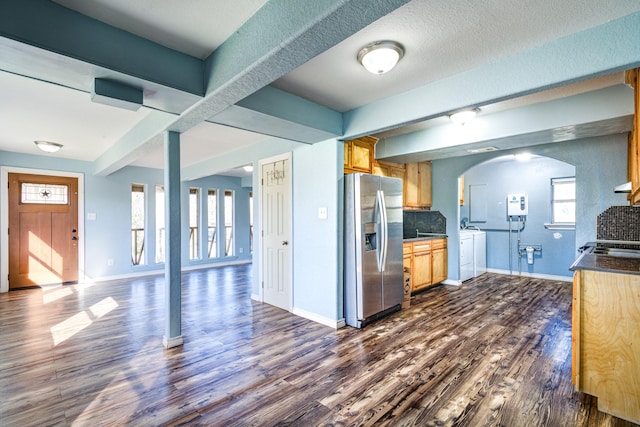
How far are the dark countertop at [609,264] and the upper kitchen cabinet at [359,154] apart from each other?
7.46 ft

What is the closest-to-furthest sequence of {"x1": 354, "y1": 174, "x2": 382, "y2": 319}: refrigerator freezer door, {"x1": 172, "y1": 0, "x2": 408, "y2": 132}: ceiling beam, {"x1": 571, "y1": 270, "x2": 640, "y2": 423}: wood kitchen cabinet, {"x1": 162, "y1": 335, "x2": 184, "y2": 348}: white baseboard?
{"x1": 172, "y1": 0, "x2": 408, "y2": 132}: ceiling beam
{"x1": 571, "y1": 270, "x2": 640, "y2": 423}: wood kitchen cabinet
{"x1": 162, "y1": 335, "x2": 184, "y2": 348}: white baseboard
{"x1": 354, "y1": 174, "x2": 382, "y2": 319}: refrigerator freezer door

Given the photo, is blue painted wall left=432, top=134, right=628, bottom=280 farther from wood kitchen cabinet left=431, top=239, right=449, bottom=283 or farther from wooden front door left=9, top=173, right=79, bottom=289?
wooden front door left=9, top=173, right=79, bottom=289

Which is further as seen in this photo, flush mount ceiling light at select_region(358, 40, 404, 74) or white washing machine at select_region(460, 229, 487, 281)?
white washing machine at select_region(460, 229, 487, 281)

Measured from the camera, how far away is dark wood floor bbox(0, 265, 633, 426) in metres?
1.91

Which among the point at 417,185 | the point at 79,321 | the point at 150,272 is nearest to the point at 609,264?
the point at 417,185

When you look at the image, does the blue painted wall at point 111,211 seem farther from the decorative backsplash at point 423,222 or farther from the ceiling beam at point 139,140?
the decorative backsplash at point 423,222

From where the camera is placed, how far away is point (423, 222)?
582cm

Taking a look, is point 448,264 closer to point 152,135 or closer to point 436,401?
point 436,401

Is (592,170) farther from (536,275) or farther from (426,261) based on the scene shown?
(536,275)

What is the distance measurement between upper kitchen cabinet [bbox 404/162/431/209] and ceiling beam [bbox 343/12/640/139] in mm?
2351

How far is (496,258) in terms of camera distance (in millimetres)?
6430

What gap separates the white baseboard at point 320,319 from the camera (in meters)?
3.40

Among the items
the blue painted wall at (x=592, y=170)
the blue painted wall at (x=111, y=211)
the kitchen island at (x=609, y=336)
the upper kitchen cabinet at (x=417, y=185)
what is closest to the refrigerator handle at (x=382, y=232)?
the upper kitchen cabinet at (x=417, y=185)

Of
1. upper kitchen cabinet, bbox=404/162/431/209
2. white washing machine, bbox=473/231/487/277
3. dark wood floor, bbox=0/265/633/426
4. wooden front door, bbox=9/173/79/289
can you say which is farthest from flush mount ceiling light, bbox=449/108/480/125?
wooden front door, bbox=9/173/79/289
